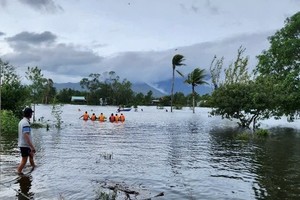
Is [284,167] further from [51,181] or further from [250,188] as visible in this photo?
[51,181]

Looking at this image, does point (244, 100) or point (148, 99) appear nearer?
point (244, 100)

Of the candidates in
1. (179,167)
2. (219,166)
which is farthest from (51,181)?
(219,166)

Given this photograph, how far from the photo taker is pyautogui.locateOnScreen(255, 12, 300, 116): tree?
3772 cm

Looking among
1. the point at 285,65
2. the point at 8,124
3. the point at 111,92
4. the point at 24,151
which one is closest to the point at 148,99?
the point at 111,92

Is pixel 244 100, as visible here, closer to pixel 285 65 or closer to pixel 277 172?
pixel 285 65

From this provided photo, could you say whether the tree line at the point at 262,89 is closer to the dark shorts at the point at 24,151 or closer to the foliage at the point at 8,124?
the foliage at the point at 8,124

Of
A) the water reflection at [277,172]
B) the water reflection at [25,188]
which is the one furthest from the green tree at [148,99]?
the water reflection at [25,188]

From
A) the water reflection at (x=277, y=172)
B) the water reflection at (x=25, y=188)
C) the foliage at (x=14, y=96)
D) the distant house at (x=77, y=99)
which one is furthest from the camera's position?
the distant house at (x=77, y=99)

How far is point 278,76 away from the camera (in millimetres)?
41094

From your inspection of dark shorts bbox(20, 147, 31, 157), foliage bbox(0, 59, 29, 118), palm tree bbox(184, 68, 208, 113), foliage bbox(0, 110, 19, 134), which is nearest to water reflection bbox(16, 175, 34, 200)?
dark shorts bbox(20, 147, 31, 157)

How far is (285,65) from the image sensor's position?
132ft

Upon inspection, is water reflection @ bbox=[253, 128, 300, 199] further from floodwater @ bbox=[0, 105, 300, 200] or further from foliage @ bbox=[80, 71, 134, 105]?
foliage @ bbox=[80, 71, 134, 105]

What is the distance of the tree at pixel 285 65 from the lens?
37.7 metres

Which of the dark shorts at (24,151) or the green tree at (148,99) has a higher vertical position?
the green tree at (148,99)
